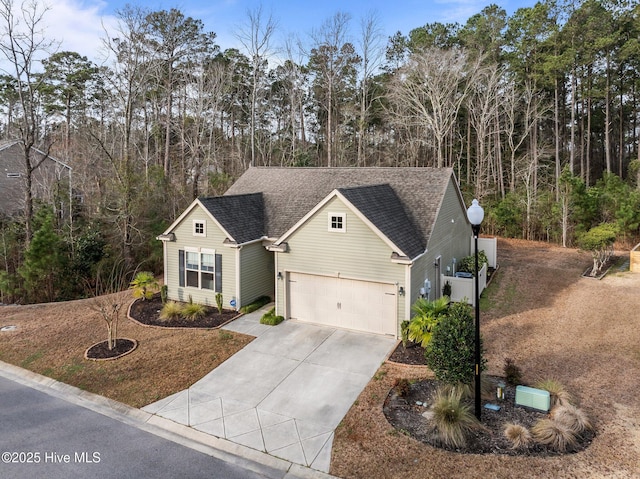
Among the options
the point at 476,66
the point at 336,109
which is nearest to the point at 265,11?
the point at 336,109

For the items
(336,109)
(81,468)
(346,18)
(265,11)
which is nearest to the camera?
(81,468)

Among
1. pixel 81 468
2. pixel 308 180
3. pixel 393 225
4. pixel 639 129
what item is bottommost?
pixel 81 468

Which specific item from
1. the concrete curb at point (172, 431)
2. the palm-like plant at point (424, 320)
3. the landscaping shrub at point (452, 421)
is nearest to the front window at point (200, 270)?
the concrete curb at point (172, 431)

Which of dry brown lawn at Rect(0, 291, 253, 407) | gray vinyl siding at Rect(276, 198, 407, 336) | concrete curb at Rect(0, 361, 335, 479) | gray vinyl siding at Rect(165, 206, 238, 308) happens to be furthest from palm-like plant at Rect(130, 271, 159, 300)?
gray vinyl siding at Rect(276, 198, 407, 336)

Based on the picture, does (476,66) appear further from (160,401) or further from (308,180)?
(160,401)

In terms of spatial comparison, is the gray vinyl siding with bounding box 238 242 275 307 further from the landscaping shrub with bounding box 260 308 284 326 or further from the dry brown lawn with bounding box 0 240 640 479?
the dry brown lawn with bounding box 0 240 640 479

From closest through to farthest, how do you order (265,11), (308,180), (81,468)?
(81,468) < (308,180) < (265,11)

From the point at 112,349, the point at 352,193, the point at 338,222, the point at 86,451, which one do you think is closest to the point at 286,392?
the point at 86,451

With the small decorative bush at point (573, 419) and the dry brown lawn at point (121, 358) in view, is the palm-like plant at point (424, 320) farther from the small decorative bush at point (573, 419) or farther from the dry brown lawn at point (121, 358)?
the dry brown lawn at point (121, 358)
